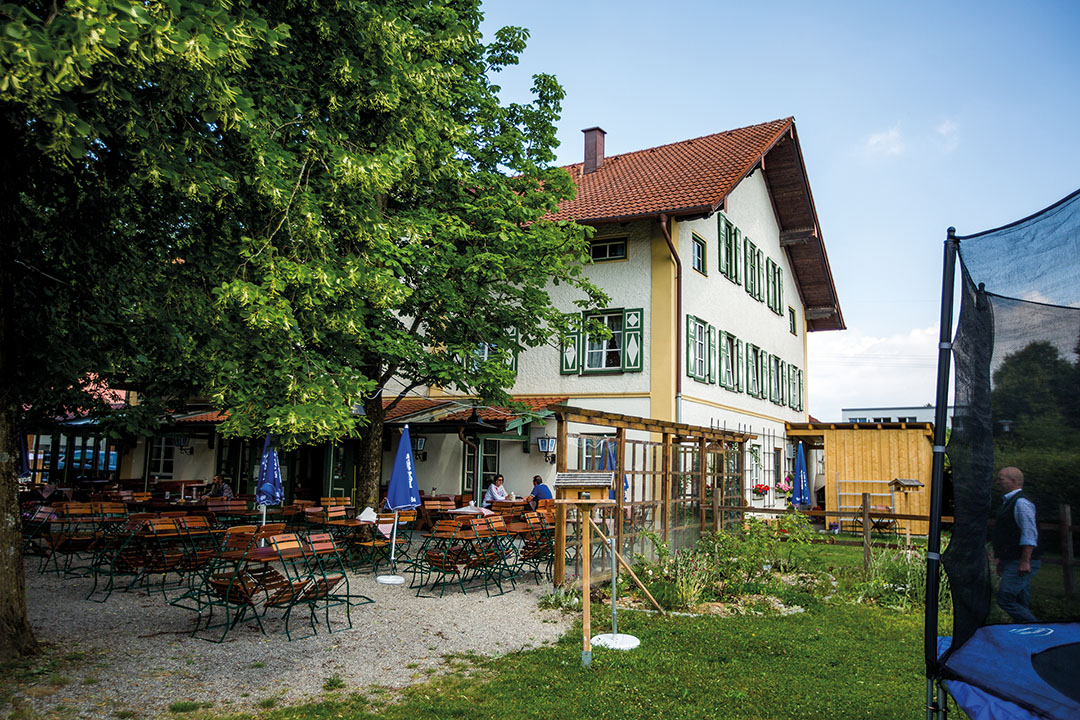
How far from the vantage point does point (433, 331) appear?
12.9 m

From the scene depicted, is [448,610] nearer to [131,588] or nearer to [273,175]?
[131,588]

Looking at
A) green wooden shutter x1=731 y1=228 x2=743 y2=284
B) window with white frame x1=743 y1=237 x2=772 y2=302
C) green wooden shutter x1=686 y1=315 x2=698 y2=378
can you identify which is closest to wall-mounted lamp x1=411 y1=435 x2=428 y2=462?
green wooden shutter x1=686 y1=315 x2=698 y2=378

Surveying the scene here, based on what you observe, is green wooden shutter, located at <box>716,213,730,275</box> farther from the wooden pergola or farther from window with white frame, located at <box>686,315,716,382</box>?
the wooden pergola

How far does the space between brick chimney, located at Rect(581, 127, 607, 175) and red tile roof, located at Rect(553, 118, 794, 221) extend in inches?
8.6

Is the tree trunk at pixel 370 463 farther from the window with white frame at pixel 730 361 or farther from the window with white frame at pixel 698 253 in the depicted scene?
the window with white frame at pixel 730 361

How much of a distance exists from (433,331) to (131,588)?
18.8ft

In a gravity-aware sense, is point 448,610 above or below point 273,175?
below

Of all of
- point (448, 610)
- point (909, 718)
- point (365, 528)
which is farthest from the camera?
point (365, 528)

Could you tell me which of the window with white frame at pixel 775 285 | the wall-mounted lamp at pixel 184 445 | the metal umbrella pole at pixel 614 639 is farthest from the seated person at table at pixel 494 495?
the window with white frame at pixel 775 285

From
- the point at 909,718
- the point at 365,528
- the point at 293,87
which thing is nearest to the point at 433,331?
the point at 365,528

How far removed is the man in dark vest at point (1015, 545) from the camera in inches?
144

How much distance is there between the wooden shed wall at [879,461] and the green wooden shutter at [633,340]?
7.43 meters

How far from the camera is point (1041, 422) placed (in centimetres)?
366

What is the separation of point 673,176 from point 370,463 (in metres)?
11.1
